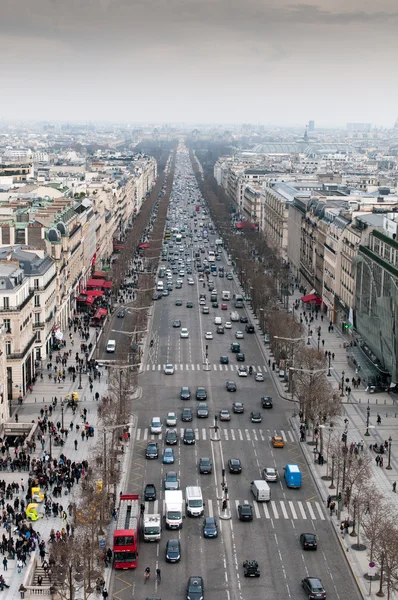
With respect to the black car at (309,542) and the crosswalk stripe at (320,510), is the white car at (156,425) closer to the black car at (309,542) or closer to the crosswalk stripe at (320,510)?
the crosswalk stripe at (320,510)

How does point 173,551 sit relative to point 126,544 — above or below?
below

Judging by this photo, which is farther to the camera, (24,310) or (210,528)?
(24,310)

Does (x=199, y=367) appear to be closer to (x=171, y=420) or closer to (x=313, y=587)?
(x=171, y=420)

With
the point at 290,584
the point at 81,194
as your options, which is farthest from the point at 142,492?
the point at 81,194

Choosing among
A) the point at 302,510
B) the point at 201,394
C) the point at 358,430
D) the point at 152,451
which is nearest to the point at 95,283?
the point at 201,394

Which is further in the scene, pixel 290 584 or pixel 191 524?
pixel 191 524

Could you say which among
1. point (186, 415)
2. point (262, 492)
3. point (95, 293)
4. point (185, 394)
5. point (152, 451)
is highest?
point (262, 492)

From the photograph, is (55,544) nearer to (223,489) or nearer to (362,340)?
(223,489)
